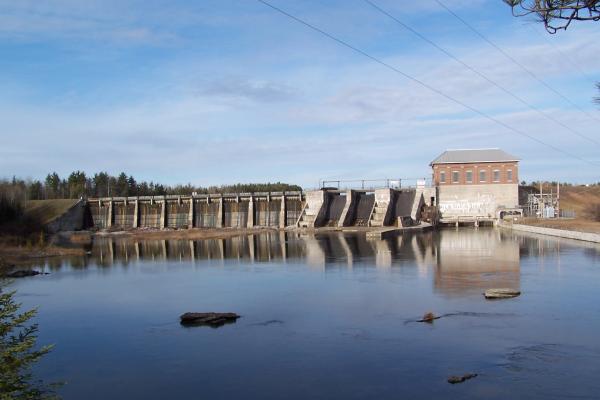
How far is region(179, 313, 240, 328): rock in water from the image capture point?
55.1 feet

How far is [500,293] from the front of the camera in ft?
62.6

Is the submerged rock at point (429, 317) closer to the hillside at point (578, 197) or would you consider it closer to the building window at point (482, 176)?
the building window at point (482, 176)

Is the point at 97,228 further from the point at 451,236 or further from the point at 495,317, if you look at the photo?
the point at 495,317

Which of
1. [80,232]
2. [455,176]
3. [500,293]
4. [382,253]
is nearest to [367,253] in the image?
[382,253]

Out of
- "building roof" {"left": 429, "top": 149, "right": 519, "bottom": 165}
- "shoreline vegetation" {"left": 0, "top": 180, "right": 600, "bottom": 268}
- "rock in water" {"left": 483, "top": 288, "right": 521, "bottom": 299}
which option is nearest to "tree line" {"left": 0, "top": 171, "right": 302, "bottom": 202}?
"shoreline vegetation" {"left": 0, "top": 180, "right": 600, "bottom": 268}

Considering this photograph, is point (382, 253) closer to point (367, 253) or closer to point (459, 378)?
point (367, 253)

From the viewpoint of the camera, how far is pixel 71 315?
61.3ft

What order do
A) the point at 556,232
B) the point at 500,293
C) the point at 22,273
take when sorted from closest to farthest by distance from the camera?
1. the point at 500,293
2. the point at 22,273
3. the point at 556,232

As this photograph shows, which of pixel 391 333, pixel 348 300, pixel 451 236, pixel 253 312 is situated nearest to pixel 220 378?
pixel 391 333

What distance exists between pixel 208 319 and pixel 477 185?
49.0 metres

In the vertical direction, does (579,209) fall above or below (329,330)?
above

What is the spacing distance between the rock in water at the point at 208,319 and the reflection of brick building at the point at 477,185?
45.7m

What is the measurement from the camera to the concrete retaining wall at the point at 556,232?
39244mm

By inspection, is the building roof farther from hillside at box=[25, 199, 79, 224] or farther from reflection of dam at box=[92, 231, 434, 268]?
hillside at box=[25, 199, 79, 224]
